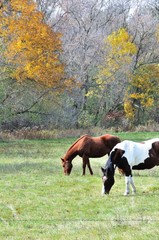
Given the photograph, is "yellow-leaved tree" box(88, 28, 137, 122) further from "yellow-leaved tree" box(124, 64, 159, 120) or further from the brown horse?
the brown horse

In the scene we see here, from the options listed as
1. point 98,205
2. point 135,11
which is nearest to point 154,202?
point 98,205

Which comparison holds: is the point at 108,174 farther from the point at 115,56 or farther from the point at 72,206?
the point at 115,56

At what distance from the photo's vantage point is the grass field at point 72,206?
300 inches

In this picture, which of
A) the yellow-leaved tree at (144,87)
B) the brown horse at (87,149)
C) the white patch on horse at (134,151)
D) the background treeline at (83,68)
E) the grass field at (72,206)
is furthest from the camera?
the yellow-leaved tree at (144,87)

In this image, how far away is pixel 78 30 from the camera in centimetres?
4184

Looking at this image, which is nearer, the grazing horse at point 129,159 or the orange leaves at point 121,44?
the grazing horse at point 129,159

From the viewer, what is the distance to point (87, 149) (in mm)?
15703

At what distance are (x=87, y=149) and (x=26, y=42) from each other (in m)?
13.6

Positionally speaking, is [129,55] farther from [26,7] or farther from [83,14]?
[26,7]

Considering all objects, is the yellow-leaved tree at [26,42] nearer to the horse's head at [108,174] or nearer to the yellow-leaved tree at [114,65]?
the yellow-leaved tree at [114,65]

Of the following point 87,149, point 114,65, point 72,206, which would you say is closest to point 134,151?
point 72,206

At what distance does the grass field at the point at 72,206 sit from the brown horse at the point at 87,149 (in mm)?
467

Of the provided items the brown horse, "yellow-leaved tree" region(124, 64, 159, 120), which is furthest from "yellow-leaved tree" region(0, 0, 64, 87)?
"yellow-leaved tree" region(124, 64, 159, 120)

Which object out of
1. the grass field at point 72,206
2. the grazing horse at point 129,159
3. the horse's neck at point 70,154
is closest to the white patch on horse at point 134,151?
the grazing horse at point 129,159
